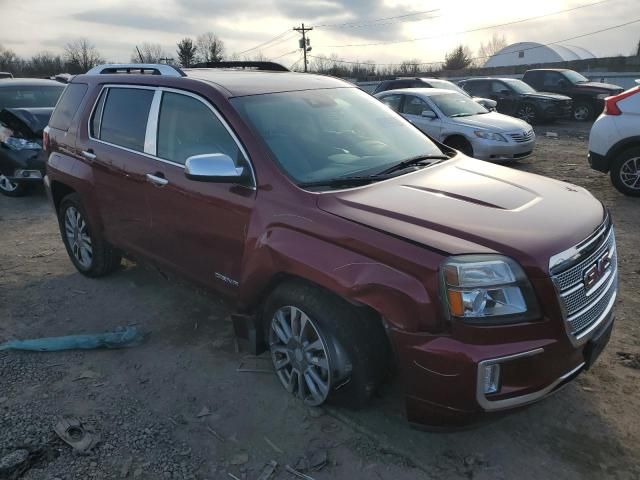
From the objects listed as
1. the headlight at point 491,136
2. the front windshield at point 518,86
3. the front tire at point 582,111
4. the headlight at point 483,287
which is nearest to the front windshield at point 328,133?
the headlight at point 483,287

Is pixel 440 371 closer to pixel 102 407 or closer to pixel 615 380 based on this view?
pixel 615 380

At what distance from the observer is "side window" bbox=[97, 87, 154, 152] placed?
3.84 metres

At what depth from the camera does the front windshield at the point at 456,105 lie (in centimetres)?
1029

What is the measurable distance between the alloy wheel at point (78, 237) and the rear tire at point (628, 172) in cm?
717

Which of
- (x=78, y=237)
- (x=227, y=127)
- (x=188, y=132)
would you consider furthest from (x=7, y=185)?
(x=227, y=127)

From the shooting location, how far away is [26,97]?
29.9 feet

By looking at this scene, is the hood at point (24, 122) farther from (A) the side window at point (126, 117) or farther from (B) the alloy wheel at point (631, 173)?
(B) the alloy wheel at point (631, 173)

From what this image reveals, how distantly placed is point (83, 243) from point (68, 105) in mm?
1291

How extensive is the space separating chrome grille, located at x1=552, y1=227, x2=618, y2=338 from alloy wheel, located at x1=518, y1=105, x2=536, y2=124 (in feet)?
50.8

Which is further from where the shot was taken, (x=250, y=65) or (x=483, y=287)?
(x=250, y=65)

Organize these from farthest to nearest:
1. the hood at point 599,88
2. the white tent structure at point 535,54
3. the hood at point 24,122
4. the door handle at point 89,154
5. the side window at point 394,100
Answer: the white tent structure at point 535,54, the hood at point 599,88, the side window at point 394,100, the hood at point 24,122, the door handle at point 89,154

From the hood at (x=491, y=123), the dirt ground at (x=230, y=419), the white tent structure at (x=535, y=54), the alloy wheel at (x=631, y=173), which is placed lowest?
the dirt ground at (x=230, y=419)

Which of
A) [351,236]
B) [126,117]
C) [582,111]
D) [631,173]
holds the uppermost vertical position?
[126,117]

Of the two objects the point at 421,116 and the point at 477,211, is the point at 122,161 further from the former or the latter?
the point at 421,116
